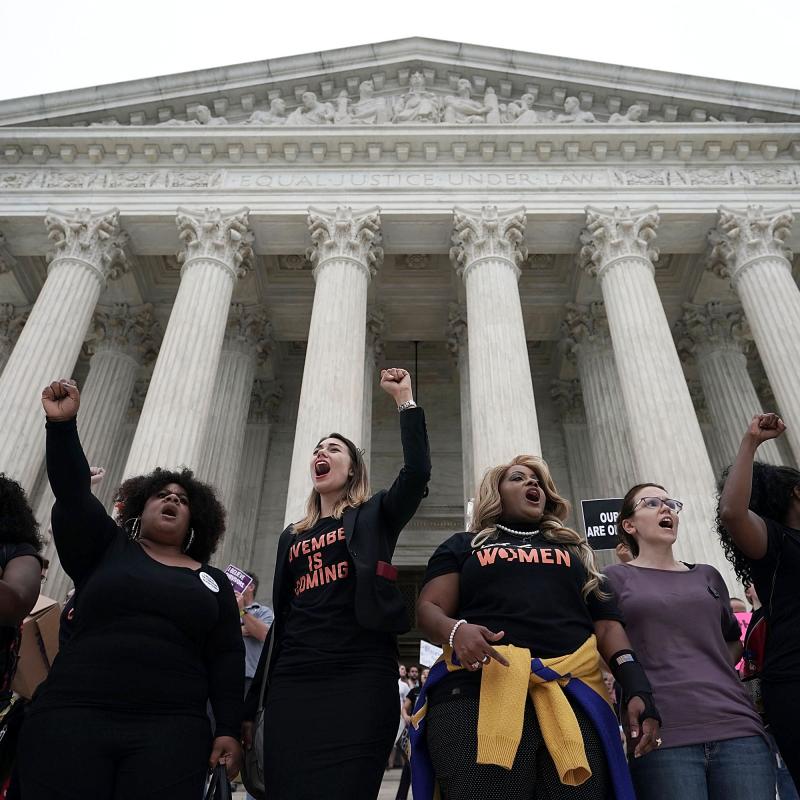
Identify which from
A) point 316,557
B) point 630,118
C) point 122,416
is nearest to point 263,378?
point 122,416

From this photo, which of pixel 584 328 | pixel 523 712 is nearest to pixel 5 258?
pixel 584 328

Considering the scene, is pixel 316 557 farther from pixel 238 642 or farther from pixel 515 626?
pixel 515 626

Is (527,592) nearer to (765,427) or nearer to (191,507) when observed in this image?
(765,427)

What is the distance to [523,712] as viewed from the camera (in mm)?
2916

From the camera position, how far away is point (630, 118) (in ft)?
58.6

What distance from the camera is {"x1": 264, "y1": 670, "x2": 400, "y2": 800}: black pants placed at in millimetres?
3086

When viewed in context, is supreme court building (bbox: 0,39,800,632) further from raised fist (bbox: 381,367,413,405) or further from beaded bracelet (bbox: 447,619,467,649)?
beaded bracelet (bbox: 447,619,467,649)

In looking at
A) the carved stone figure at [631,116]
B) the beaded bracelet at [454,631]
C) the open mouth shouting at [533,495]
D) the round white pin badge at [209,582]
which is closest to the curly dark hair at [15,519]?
the round white pin badge at [209,582]

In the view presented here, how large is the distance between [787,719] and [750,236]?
600 inches

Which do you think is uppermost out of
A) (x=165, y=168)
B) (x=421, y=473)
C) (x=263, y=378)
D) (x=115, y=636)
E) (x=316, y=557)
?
(x=165, y=168)

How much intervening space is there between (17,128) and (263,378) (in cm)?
980

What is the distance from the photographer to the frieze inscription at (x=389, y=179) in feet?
55.7

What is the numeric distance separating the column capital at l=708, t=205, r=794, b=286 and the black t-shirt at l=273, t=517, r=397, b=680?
596 inches

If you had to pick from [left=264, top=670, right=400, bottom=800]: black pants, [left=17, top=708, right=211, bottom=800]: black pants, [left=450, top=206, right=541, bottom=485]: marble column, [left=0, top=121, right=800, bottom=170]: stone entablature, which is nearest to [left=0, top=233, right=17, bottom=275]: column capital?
[left=0, top=121, right=800, bottom=170]: stone entablature
